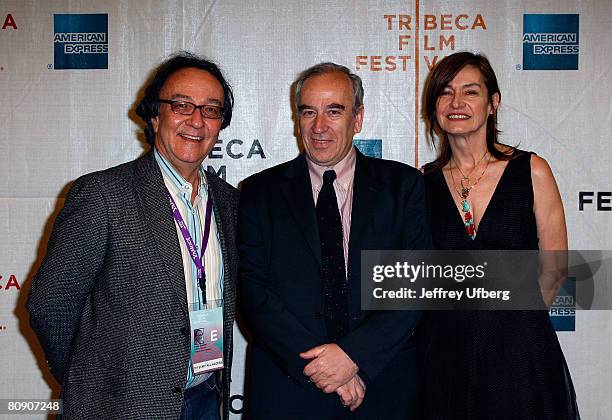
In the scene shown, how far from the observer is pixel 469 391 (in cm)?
242

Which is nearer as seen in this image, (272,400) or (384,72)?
(272,400)

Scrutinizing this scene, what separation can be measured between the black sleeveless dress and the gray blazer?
102cm

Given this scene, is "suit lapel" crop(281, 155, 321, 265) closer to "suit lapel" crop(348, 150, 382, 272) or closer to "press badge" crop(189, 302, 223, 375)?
"suit lapel" crop(348, 150, 382, 272)

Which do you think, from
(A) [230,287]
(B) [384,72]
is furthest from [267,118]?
(A) [230,287]

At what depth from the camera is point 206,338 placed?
215cm

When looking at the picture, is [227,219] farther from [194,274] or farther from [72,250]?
[72,250]

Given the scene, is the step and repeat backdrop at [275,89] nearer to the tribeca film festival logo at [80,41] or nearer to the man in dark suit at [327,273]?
the tribeca film festival logo at [80,41]

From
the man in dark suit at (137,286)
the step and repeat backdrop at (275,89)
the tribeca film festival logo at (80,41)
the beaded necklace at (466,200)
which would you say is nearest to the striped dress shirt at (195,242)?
the man in dark suit at (137,286)

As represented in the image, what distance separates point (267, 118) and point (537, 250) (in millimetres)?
1750

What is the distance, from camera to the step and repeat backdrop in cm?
355

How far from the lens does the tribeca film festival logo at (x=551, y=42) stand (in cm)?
354

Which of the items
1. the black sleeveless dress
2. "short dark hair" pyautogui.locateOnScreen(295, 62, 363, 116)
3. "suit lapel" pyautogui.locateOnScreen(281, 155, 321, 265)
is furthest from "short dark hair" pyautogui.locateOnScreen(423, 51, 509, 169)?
"suit lapel" pyautogui.locateOnScreen(281, 155, 321, 265)

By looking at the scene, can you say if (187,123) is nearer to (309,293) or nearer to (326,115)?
(326,115)

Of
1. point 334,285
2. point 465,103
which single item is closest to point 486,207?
point 465,103
